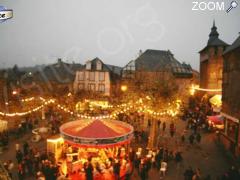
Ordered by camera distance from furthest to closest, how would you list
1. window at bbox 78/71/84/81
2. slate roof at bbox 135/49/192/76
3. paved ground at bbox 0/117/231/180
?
slate roof at bbox 135/49/192/76, window at bbox 78/71/84/81, paved ground at bbox 0/117/231/180

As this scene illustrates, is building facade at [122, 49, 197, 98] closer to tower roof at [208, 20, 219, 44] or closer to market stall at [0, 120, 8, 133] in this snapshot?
tower roof at [208, 20, 219, 44]

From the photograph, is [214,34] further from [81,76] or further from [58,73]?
[58,73]

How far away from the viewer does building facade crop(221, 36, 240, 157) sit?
17.5m

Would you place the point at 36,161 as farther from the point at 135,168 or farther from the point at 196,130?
the point at 196,130

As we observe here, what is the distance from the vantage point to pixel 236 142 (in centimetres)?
1747

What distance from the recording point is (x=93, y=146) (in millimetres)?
14711

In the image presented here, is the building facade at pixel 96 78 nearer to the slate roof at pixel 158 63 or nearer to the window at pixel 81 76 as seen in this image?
→ the window at pixel 81 76

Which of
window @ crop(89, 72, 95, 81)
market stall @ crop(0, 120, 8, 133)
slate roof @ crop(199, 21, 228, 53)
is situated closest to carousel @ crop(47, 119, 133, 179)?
market stall @ crop(0, 120, 8, 133)

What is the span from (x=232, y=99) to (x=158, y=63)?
2659cm

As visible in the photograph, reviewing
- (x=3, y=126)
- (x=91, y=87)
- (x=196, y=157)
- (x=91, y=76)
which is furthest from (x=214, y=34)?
(x=3, y=126)

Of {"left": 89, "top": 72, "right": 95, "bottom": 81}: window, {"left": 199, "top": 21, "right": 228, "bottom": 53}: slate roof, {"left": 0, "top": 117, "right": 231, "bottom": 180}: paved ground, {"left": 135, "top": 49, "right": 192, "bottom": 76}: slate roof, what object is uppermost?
{"left": 199, "top": 21, "right": 228, "bottom": 53}: slate roof

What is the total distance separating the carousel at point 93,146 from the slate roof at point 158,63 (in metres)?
27.1

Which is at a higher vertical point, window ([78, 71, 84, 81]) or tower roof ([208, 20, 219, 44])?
tower roof ([208, 20, 219, 44])

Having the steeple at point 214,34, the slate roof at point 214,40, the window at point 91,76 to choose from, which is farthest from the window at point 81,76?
the steeple at point 214,34
